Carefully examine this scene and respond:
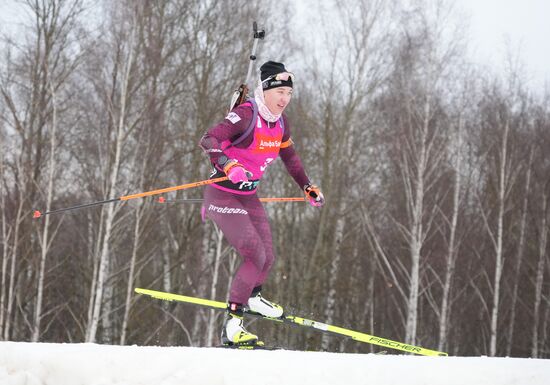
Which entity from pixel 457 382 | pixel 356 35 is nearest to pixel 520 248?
pixel 356 35

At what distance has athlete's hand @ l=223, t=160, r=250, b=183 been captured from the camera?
4941mm

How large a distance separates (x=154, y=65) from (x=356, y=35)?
255 inches

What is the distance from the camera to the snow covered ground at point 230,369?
11.5 feet

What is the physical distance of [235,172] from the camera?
195 inches

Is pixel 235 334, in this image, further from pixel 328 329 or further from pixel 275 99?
pixel 275 99

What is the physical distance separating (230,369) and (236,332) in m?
1.65

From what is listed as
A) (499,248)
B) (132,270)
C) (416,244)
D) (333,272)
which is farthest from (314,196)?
(499,248)

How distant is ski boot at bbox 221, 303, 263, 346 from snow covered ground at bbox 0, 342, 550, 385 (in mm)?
1387

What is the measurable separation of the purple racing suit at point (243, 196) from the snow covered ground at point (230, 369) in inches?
57.5

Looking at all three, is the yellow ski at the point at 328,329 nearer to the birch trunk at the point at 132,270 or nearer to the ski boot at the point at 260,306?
the ski boot at the point at 260,306

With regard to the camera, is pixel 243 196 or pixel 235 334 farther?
pixel 243 196

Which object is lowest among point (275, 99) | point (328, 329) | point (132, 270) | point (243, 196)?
point (132, 270)

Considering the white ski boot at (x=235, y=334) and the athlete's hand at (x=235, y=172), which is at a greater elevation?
the athlete's hand at (x=235, y=172)

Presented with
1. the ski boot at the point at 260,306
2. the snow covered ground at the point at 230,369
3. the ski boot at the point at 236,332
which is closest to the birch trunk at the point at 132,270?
the ski boot at the point at 260,306
